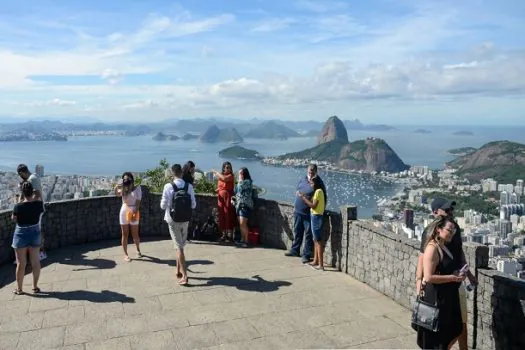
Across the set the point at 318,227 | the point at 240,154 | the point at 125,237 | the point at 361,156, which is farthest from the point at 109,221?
the point at 361,156

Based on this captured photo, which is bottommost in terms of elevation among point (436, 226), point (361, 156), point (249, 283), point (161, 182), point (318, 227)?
point (361, 156)

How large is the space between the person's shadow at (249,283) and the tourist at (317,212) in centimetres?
93

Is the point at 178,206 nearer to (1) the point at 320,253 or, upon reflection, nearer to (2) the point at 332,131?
(1) the point at 320,253

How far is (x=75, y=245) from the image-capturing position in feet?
32.9

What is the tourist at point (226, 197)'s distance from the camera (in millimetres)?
9992

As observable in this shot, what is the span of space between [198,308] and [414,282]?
295 centimetres

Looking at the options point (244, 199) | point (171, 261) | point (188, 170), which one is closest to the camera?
point (171, 261)

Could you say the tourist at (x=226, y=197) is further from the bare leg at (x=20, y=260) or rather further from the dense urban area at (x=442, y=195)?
the bare leg at (x=20, y=260)

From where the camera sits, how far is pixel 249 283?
759 centimetres

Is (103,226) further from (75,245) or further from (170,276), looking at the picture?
(170,276)

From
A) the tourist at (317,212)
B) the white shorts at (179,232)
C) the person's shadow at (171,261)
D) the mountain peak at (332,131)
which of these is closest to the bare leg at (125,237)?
the person's shadow at (171,261)

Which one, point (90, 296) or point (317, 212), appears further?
point (317, 212)

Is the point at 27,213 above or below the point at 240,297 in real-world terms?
above

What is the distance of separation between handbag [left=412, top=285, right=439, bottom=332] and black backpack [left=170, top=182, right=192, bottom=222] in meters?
3.93
